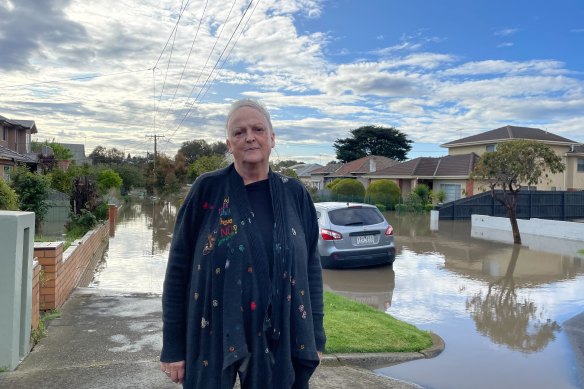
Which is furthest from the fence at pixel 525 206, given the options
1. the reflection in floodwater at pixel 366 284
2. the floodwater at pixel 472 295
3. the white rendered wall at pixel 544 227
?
the reflection in floodwater at pixel 366 284

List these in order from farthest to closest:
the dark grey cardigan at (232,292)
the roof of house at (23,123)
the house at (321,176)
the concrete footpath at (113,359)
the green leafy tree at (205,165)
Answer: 1. the house at (321,176)
2. the green leafy tree at (205,165)
3. the roof of house at (23,123)
4. the concrete footpath at (113,359)
5. the dark grey cardigan at (232,292)

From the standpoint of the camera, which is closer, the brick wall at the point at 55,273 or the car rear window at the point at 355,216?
the brick wall at the point at 55,273

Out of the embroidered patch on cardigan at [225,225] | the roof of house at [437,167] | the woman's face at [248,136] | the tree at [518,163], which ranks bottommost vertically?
the embroidered patch on cardigan at [225,225]

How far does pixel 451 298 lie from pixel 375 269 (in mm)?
2550

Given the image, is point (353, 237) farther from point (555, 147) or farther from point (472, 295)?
point (555, 147)

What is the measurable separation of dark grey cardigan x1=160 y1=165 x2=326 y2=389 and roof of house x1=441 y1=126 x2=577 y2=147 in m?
38.3

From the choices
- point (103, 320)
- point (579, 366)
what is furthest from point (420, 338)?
point (103, 320)

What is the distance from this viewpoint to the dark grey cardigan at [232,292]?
7.34ft

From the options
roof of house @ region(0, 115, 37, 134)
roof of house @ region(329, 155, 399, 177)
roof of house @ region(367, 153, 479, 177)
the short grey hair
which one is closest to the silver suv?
the short grey hair

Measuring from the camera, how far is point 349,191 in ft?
113

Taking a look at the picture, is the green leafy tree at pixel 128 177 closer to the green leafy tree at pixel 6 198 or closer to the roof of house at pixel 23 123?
the roof of house at pixel 23 123

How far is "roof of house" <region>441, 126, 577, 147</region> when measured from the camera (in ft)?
125

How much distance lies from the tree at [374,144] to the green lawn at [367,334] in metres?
59.9

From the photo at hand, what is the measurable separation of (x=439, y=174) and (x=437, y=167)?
1.38 meters
